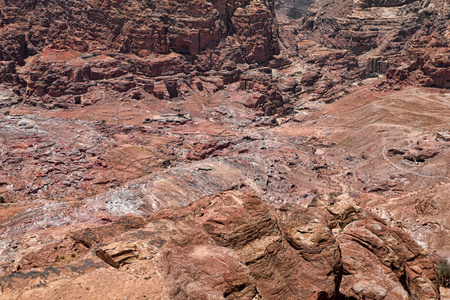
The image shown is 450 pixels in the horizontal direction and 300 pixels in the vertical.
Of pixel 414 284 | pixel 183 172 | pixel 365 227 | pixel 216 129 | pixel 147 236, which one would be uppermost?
pixel 147 236

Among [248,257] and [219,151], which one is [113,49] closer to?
[219,151]

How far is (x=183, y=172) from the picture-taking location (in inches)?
2007

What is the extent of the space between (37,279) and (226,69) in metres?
103

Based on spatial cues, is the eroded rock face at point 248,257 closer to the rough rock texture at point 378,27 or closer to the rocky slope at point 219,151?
the rocky slope at point 219,151

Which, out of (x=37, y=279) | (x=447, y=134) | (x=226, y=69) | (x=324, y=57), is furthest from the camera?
(x=324, y=57)

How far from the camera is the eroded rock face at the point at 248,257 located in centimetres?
1302

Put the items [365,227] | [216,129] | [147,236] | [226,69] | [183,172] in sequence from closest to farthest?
[147,236]
[365,227]
[183,172]
[216,129]
[226,69]

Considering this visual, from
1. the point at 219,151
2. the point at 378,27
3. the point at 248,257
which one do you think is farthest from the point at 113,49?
the point at 378,27

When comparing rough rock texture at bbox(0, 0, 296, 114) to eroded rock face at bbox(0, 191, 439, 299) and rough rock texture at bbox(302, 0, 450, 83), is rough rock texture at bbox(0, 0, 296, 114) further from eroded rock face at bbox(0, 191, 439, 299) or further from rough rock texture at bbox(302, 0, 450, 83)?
eroded rock face at bbox(0, 191, 439, 299)

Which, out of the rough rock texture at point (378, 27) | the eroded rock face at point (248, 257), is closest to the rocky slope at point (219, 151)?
the eroded rock face at point (248, 257)

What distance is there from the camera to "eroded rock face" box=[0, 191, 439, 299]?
42.7ft

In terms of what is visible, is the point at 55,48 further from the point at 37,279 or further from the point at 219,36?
the point at 37,279

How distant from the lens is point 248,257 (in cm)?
1602

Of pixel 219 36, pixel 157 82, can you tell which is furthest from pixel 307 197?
pixel 219 36
